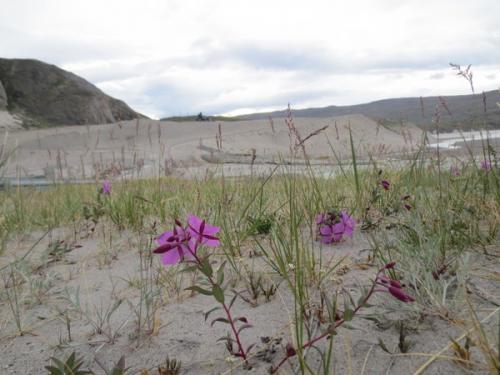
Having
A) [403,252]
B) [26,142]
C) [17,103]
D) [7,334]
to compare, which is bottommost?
[7,334]

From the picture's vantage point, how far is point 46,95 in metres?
15.4

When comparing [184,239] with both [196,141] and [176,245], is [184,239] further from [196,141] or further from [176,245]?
[196,141]

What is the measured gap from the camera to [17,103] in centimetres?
1505

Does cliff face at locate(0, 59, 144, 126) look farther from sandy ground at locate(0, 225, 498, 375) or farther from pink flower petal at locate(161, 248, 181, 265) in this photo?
pink flower petal at locate(161, 248, 181, 265)

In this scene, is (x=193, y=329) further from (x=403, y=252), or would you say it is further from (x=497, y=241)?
(x=497, y=241)

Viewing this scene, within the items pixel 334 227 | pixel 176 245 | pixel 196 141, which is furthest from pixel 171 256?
pixel 196 141

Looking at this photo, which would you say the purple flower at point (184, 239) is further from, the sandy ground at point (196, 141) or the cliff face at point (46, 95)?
the cliff face at point (46, 95)

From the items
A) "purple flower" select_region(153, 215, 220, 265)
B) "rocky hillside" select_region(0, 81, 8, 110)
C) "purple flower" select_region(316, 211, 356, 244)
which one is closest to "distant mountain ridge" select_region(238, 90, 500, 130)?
"purple flower" select_region(316, 211, 356, 244)

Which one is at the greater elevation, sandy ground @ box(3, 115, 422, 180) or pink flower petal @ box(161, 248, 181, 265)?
sandy ground @ box(3, 115, 422, 180)

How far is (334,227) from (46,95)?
52.4 feet

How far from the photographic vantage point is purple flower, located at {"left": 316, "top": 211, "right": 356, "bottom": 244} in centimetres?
160

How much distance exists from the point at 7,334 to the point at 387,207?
4.91 feet

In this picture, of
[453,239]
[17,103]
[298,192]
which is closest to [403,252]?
[453,239]

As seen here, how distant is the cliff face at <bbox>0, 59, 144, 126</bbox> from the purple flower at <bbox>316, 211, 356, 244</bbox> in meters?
14.5
